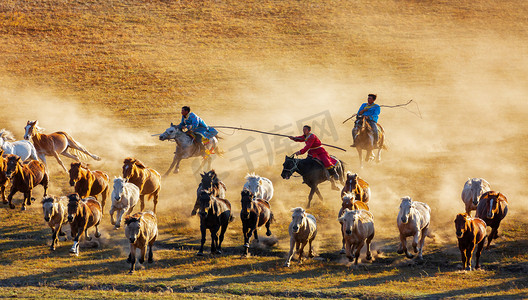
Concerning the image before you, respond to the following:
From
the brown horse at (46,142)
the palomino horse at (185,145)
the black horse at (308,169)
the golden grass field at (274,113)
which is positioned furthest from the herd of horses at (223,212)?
the palomino horse at (185,145)

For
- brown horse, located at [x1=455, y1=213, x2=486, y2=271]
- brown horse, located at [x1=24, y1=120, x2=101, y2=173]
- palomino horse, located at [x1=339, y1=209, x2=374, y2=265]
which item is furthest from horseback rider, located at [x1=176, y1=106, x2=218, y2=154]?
brown horse, located at [x1=455, y1=213, x2=486, y2=271]

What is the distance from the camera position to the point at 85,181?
22.4 metres

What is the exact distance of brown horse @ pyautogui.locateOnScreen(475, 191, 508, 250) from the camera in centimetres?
2094

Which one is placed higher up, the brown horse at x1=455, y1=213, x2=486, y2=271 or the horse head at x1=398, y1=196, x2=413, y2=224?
the horse head at x1=398, y1=196, x2=413, y2=224

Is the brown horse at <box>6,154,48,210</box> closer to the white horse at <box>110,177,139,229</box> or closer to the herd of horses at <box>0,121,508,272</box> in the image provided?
the herd of horses at <box>0,121,508,272</box>

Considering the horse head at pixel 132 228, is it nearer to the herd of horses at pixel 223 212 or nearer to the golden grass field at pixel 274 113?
the herd of horses at pixel 223 212

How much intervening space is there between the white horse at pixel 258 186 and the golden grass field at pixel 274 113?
4.68 ft

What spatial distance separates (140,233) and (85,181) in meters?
5.13

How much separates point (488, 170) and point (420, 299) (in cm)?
1700

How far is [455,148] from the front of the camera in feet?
121

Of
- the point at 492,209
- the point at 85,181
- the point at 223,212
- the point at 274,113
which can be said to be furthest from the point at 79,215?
the point at 274,113

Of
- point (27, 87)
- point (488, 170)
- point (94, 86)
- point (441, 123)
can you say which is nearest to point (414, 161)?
point (488, 170)

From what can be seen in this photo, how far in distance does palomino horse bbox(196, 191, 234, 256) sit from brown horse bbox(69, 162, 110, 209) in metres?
4.86

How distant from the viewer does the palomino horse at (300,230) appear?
19000 mm
